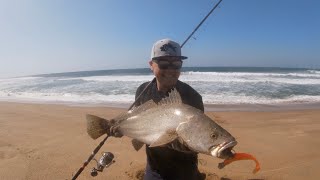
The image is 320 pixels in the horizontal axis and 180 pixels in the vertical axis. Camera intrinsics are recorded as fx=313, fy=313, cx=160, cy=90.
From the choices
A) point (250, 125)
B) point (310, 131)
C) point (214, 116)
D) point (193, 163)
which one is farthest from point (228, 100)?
point (193, 163)

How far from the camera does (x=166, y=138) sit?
268cm

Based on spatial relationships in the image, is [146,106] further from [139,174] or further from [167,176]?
[139,174]

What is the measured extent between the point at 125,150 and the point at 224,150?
17.3ft

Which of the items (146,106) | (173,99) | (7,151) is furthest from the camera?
(7,151)

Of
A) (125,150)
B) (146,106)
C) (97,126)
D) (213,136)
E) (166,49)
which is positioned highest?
(166,49)

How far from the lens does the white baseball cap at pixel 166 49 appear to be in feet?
11.2

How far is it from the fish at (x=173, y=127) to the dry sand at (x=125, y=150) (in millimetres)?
2917

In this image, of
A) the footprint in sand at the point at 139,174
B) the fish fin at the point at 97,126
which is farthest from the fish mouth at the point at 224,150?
the footprint in sand at the point at 139,174

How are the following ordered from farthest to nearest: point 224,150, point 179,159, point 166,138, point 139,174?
point 139,174, point 179,159, point 166,138, point 224,150

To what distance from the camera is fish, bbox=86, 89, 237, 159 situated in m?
2.38

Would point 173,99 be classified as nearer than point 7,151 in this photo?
Yes

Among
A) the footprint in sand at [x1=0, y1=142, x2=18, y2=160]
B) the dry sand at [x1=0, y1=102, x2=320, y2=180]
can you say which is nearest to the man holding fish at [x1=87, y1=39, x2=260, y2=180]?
the dry sand at [x1=0, y1=102, x2=320, y2=180]

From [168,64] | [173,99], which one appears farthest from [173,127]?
[168,64]

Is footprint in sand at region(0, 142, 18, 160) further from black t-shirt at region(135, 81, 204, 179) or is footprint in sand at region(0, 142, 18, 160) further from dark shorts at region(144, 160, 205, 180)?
black t-shirt at region(135, 81, 204, 179)
